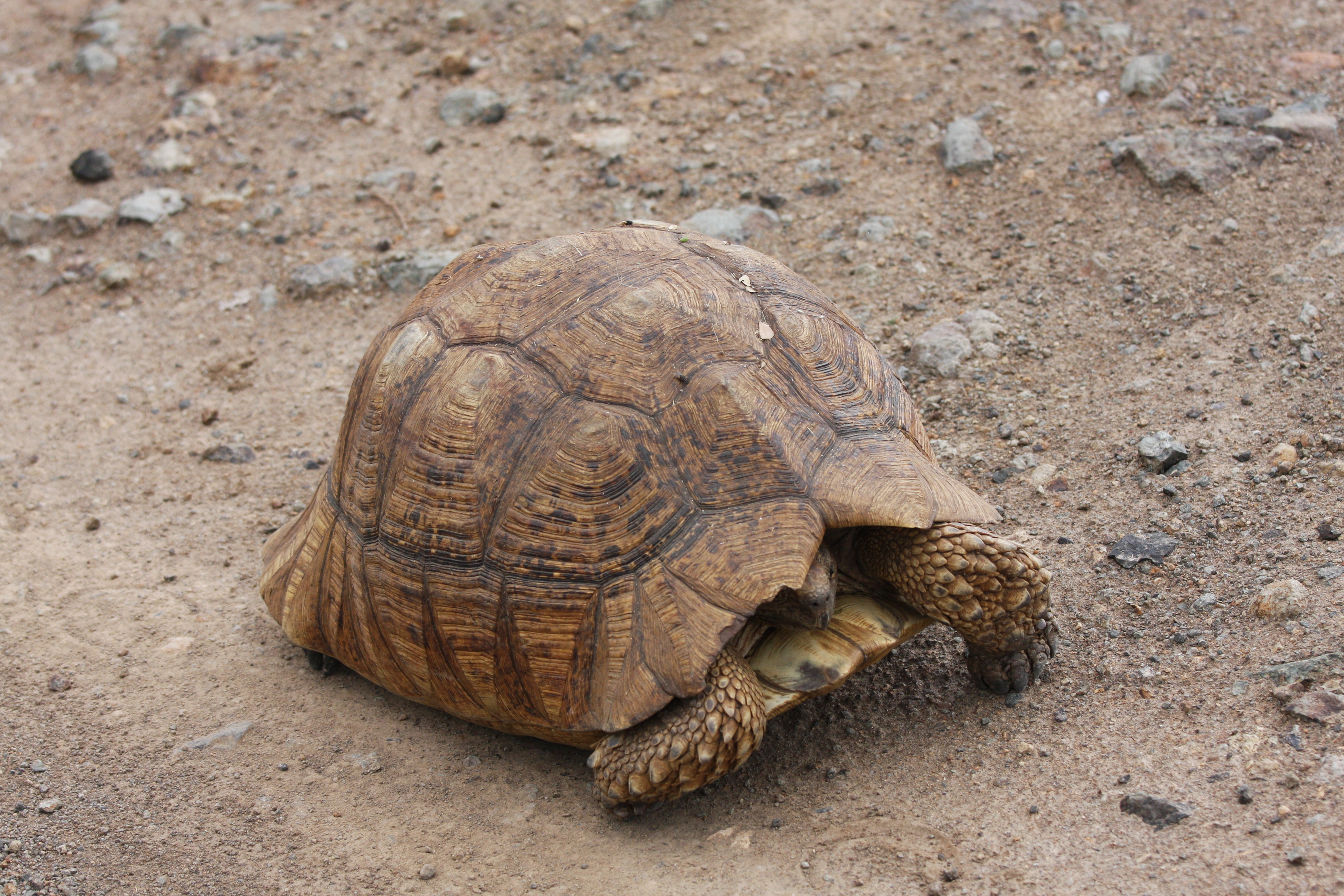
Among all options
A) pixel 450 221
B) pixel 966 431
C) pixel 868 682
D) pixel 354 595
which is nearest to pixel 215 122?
pixel 450 221

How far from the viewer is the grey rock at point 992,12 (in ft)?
19.3

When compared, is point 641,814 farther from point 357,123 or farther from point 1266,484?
point 357,123

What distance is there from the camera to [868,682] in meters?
3.13

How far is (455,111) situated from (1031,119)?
10.3ft

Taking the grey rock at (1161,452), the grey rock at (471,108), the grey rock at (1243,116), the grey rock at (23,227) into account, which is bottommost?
the grey rock at (23,227)

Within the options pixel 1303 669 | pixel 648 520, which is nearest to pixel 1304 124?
pixel 1303 669

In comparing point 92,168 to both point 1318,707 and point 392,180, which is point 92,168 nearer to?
point 392,180

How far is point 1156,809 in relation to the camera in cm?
243

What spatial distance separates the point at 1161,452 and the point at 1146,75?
102 inches

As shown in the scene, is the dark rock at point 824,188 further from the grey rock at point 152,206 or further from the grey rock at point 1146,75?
the grey rock at point 152,206

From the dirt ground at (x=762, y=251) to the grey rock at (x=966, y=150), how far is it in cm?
7

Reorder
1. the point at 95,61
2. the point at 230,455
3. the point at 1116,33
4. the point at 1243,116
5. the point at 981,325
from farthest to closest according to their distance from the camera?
the point at 95,61
the point at 1116,33
the point at 1243,116
the point at 230,455
the point at 981,325

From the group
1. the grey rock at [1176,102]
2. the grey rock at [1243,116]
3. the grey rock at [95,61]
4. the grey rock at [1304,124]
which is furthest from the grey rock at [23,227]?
the grey rock at [1304,124]

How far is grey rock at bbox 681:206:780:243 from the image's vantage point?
5.06 m
